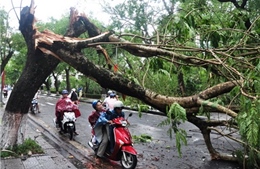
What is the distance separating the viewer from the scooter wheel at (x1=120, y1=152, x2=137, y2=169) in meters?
5.44

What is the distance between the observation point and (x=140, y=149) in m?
7.70

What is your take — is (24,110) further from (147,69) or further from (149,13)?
(149,13)

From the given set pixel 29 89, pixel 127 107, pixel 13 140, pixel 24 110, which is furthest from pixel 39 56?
pixel 127 107

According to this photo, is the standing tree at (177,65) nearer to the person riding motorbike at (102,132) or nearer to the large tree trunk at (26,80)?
the large tree trunk at (26,80)

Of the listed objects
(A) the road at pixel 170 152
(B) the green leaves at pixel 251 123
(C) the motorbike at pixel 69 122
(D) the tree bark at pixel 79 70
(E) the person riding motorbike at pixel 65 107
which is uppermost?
(D) the tree bark at pixel 79 70

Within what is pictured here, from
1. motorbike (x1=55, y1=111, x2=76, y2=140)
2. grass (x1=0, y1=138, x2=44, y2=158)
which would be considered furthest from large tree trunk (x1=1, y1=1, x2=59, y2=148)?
motorbike (x1=55, y1=111, x2=76, y2=140)

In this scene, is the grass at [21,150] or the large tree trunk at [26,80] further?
the grass at [21,150]

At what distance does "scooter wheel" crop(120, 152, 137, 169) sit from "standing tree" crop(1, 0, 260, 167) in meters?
1.43

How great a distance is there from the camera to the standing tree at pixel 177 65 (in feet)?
11.5

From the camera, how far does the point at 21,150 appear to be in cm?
621

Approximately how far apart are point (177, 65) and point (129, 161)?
2.21 metres

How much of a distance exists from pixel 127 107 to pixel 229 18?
15.9m

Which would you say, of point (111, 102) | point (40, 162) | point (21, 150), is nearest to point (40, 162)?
point (40, 162)

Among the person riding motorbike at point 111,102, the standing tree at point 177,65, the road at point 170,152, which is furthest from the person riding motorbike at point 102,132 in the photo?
the person riding motorbike at point 111,102
